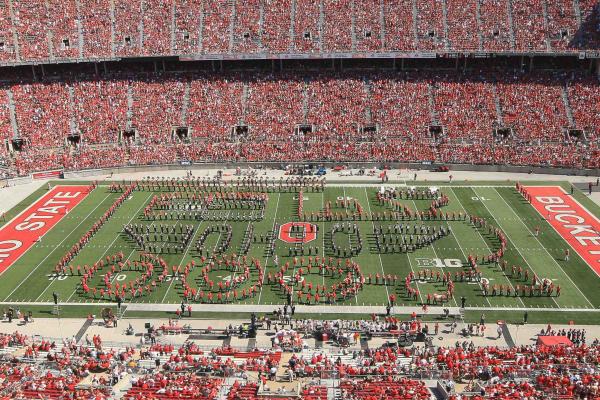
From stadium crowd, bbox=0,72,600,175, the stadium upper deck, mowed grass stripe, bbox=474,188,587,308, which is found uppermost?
the stadium upper deck

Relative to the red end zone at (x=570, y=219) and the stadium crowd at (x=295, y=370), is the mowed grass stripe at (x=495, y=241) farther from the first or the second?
the stadium crowd at (x=295, y=370)

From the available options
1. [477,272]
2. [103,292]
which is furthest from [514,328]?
[103,292]

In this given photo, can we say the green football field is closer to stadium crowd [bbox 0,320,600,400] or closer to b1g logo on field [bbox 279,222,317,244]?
b1g logo on field [bbox 279,222,317,244]

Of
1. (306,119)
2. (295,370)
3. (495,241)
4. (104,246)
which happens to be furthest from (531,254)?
(306,119)

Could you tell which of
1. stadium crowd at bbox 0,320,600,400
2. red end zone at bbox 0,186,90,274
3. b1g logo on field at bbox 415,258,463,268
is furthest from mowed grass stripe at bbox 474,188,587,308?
red end zone at bbox 0,186,90,274

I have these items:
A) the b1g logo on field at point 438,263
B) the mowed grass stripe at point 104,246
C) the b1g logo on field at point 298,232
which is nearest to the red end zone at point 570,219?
the b1g logo on field at point 438,263
